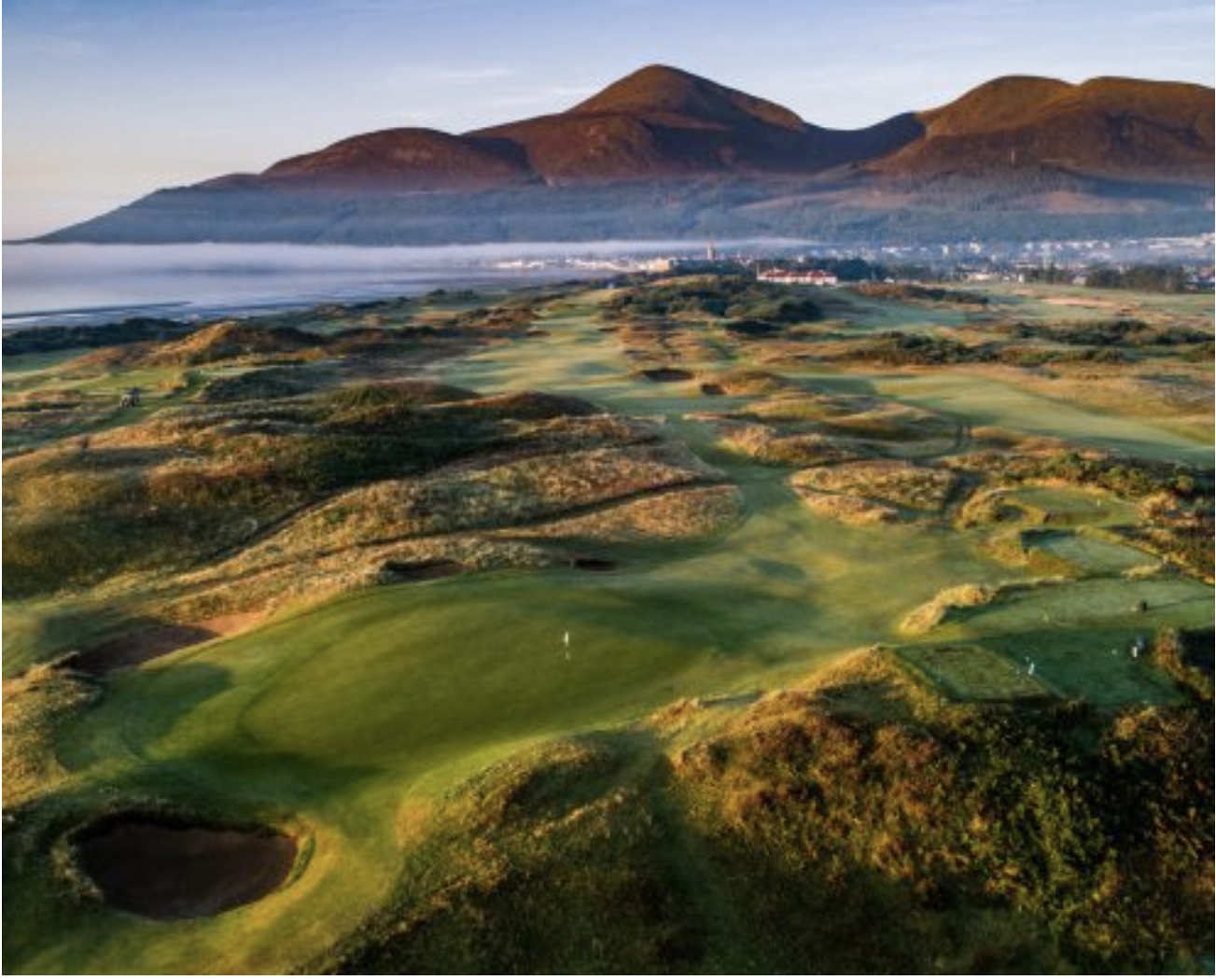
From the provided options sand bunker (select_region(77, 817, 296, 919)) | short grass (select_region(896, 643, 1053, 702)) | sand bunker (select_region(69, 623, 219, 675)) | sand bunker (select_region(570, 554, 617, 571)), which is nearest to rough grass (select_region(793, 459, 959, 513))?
sand bunker (select_region(570, 554, 617, 571))

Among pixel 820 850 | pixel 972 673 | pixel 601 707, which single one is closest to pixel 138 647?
pixel 601 707

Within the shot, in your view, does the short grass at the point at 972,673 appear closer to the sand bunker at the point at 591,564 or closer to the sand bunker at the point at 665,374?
the sand bunker at the point at 591,564

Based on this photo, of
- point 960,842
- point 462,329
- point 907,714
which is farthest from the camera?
point 462,329

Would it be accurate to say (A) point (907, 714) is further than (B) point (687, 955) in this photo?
Yes

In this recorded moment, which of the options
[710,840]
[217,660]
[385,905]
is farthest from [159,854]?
[710,840]

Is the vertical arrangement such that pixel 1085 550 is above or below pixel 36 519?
below

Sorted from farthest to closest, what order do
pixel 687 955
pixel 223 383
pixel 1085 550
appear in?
→ 1. pixel 223 383
2. pixel 1085 550
3. pixel 687 955

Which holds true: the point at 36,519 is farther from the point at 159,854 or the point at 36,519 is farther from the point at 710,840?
the point at 710,840
